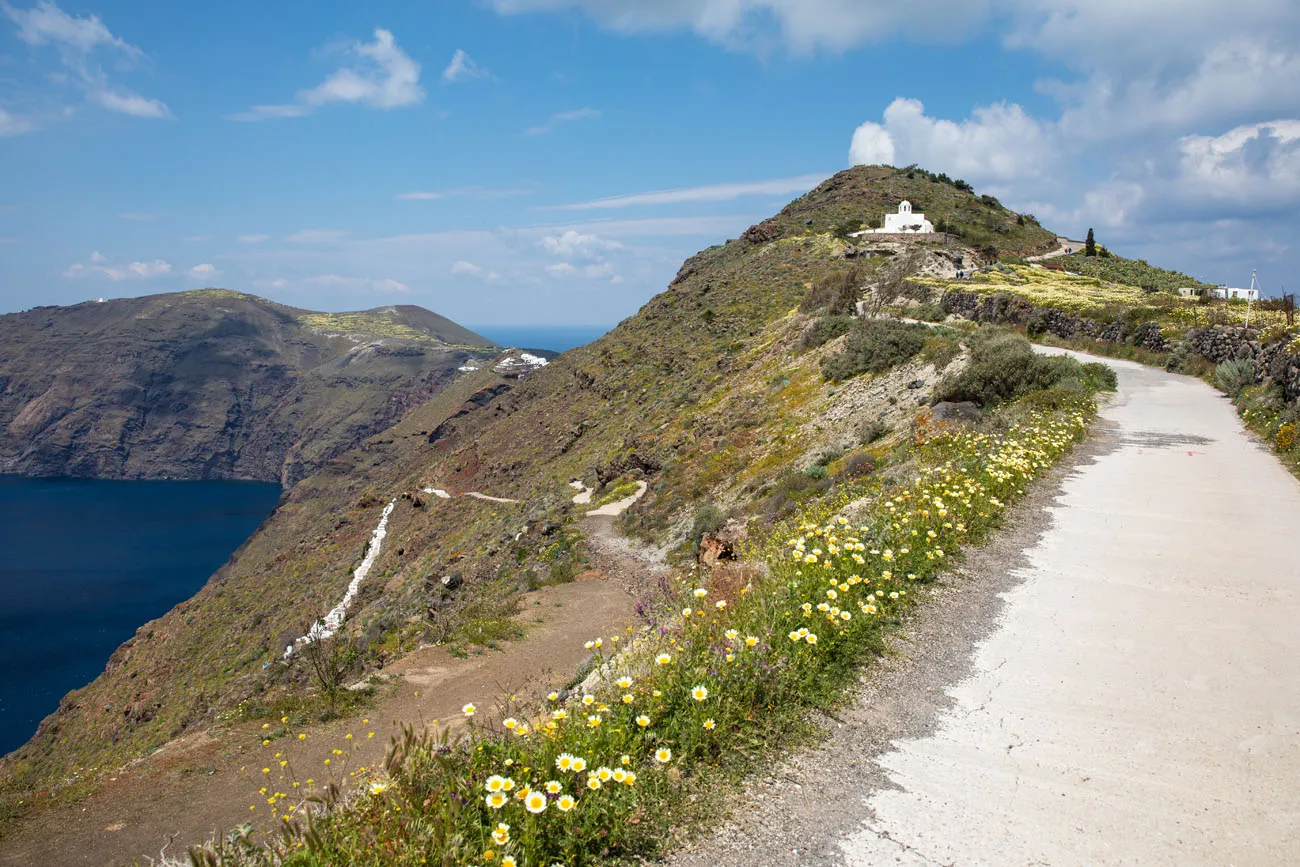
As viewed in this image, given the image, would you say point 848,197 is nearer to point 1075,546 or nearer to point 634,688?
point 1075,546

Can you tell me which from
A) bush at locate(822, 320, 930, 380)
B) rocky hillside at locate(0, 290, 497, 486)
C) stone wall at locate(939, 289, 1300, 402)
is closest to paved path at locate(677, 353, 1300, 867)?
stone wall at locate(939, 289, 1300, 402)

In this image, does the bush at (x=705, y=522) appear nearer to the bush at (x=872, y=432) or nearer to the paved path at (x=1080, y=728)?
the bush at (x=872, y=432)

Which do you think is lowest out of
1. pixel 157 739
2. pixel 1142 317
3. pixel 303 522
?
pixel 303 522

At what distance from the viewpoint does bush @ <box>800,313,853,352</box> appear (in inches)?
1057

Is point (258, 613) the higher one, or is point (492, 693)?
point (492, 693)

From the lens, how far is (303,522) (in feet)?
237

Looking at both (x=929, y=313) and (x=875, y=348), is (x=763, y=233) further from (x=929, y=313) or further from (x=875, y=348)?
(x=875, y=348)

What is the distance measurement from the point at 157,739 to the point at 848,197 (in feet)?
217

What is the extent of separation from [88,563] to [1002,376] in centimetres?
12135

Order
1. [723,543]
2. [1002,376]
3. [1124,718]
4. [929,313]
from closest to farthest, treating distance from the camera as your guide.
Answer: [1124,718]
[723,543]
[1002,376]
[929,313]

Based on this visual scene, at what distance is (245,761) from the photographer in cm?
797

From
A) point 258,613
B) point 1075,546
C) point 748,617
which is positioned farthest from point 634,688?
point 258,613

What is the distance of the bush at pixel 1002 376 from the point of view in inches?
629

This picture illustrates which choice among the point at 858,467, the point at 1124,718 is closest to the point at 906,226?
the point at 858,467
